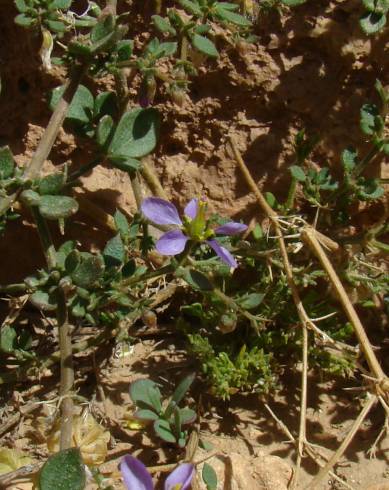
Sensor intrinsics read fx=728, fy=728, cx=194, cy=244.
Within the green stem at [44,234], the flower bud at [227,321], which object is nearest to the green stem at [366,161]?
the flower bud at [227,321]

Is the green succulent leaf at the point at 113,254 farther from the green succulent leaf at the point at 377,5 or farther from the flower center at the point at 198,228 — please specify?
the green succulent leaf at the point at 377,5

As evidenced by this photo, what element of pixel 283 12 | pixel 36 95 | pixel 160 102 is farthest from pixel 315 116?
pixel 36 95

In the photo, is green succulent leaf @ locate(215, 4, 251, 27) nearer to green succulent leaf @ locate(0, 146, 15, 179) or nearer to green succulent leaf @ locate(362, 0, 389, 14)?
green succulent leaf @ locate(362, 0, 389, 14)

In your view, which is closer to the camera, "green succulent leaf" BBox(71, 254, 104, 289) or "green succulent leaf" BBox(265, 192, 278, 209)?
"green succulent leaf" BBox(71, 254, 104, 289)

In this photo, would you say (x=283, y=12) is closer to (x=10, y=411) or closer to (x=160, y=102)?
(x=160, y=102)

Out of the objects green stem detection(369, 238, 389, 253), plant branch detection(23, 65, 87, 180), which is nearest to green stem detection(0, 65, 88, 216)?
plant branch detection(23, 65, 87, 180)
